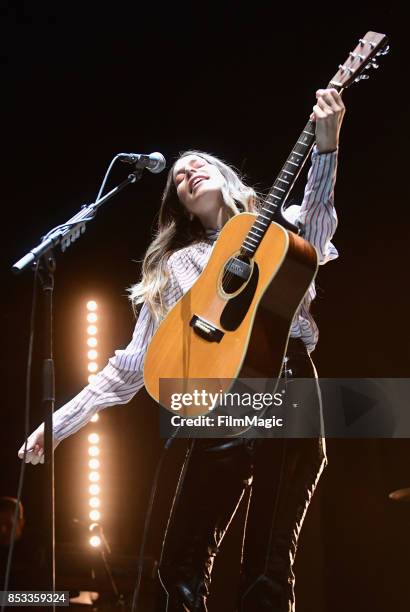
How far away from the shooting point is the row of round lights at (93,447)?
4.01 meters

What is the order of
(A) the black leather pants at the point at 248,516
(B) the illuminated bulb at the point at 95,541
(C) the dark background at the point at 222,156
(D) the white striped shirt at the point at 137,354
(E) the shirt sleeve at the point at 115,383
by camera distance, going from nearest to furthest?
(A) the black leather pants at the point at 248,516 → (D) the white striped shirt at the point at 137,354 → (E) the shirt sleeve at the point at 115,383 → (C) the dark background at the point at 222,156 → (B) the illuminated bulb at the point at 95,541

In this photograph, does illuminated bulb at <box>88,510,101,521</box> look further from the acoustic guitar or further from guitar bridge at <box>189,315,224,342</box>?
guitar bridge at <box>189,315,224,342</box>

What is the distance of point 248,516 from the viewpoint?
1.76m

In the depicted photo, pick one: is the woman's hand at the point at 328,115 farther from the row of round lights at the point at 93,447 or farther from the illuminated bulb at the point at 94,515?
the illuminated bulb at the point at 94,515

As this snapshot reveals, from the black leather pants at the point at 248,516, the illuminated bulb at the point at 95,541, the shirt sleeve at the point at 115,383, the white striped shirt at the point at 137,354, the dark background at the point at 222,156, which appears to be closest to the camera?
the black leather pants at the point at 248,516

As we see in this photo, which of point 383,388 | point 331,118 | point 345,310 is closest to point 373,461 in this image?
point 383,388

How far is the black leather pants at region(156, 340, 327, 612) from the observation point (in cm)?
170

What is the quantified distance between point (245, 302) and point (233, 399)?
0.79 feet

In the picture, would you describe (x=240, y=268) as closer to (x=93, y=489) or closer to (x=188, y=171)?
(x=188, y=171)

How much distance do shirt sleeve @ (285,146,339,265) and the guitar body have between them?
3.9 inches

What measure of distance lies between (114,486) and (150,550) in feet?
1.59

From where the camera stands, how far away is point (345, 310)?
10.6ft

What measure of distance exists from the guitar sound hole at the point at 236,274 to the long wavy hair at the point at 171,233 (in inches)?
11.9

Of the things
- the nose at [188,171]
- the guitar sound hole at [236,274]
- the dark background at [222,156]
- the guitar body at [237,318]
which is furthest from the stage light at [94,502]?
the guitar sound hole at [236,274]
